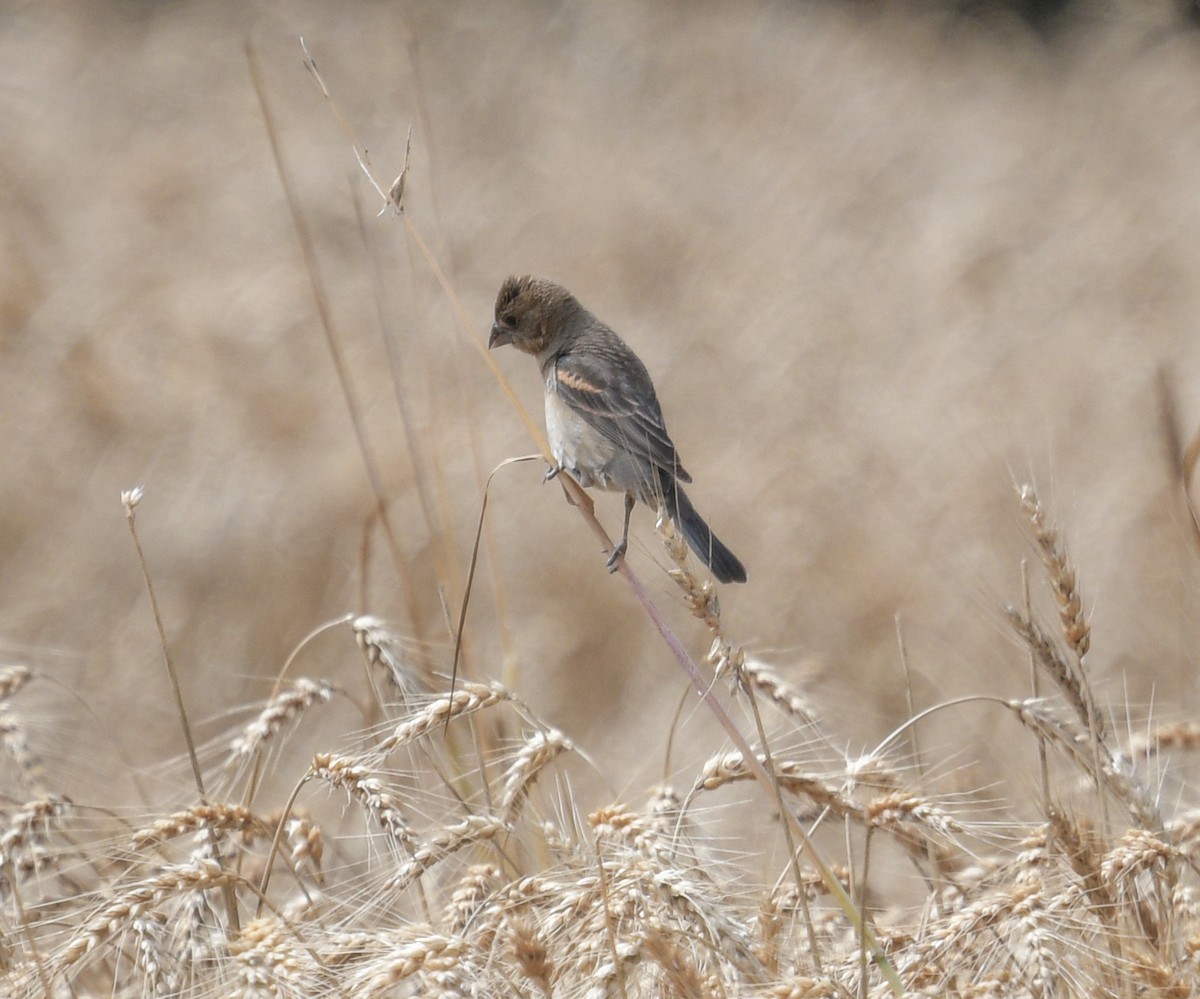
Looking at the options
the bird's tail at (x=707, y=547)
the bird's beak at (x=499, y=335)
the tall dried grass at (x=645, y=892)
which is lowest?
the tall dried grass at (x=645, y=892)

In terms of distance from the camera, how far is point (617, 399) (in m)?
3.12

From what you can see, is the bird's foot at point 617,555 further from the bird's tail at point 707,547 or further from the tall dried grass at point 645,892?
the tall dried grass at point 645,892

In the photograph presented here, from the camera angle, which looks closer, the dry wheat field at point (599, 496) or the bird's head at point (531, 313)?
the dry wheat field at point (599, 496)

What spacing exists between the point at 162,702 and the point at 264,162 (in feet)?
14.4

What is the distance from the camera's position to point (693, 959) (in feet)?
5.33

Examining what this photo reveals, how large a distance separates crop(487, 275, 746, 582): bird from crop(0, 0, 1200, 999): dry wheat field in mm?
239

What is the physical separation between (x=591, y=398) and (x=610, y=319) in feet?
14.3

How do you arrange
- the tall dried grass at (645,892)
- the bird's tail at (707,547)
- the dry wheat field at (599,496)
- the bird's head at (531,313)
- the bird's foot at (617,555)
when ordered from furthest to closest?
the bird's head at (531,313) → the bird's tail at (707,547) → the bird's foot at (617,555) → the dry wheat field at (599,496) → the tall dried grass at (645,892)

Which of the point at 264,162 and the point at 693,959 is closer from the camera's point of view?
the point at 693,959

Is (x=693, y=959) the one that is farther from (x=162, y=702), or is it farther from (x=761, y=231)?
(x=761, y=231)

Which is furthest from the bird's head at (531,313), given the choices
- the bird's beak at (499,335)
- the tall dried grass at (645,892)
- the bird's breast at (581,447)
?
the tall dried grass at (645,892)

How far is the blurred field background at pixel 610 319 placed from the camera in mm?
6031

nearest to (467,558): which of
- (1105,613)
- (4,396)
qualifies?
(4,396)

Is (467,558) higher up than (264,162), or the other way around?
(264,162)
